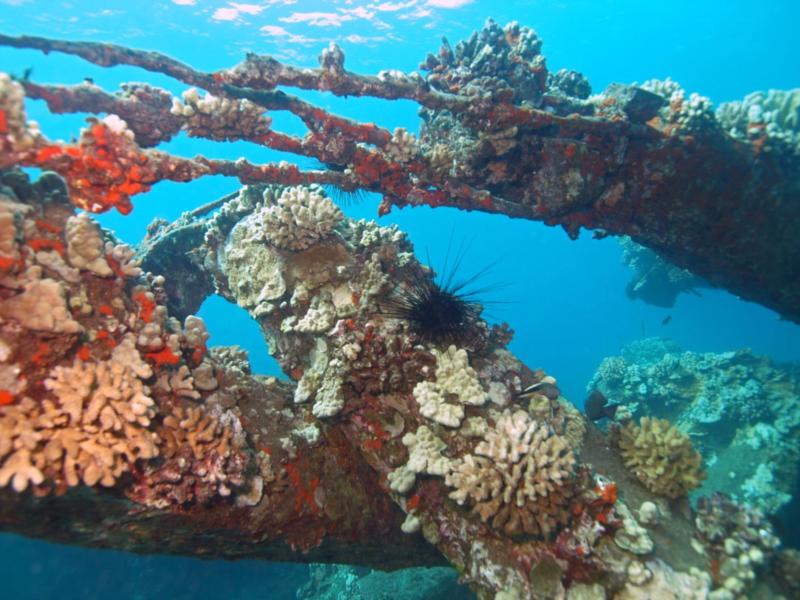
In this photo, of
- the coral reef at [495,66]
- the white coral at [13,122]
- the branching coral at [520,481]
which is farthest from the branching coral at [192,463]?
the coral reef at [495,66]

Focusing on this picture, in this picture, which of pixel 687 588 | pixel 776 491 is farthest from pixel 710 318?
pixel 687 588

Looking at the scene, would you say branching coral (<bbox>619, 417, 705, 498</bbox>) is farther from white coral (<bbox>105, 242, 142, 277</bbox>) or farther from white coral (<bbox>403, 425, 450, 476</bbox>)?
white coral (<bbox>105, 242, 142, 277</bbox>)

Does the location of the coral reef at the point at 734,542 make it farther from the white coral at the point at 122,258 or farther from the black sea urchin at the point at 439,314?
the white coral at the point at 122,258

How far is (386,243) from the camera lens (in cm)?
579

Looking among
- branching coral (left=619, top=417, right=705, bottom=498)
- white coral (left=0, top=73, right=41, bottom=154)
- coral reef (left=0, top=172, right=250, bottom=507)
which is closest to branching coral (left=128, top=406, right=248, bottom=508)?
coral reef (left=0, top=172, right=250, bottom=507)

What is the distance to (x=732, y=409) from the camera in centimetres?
1204

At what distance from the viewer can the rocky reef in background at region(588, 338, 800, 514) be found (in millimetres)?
9961

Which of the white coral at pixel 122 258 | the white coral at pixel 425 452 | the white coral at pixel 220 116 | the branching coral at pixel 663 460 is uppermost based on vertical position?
the white coral at pixel 220 116

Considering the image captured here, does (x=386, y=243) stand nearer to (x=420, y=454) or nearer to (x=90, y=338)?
(x=420, y=454)

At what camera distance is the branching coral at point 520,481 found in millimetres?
3834

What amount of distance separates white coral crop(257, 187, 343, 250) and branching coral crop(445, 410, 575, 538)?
349 centimetres

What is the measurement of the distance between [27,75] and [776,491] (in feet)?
Answer: 49.1

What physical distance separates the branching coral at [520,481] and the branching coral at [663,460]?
3.85ft

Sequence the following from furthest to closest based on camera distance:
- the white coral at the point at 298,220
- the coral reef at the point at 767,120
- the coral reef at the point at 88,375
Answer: the coral reef at the point at 767,120
the white coral at the point at 298,220
the coral reef at the point at 88,375
